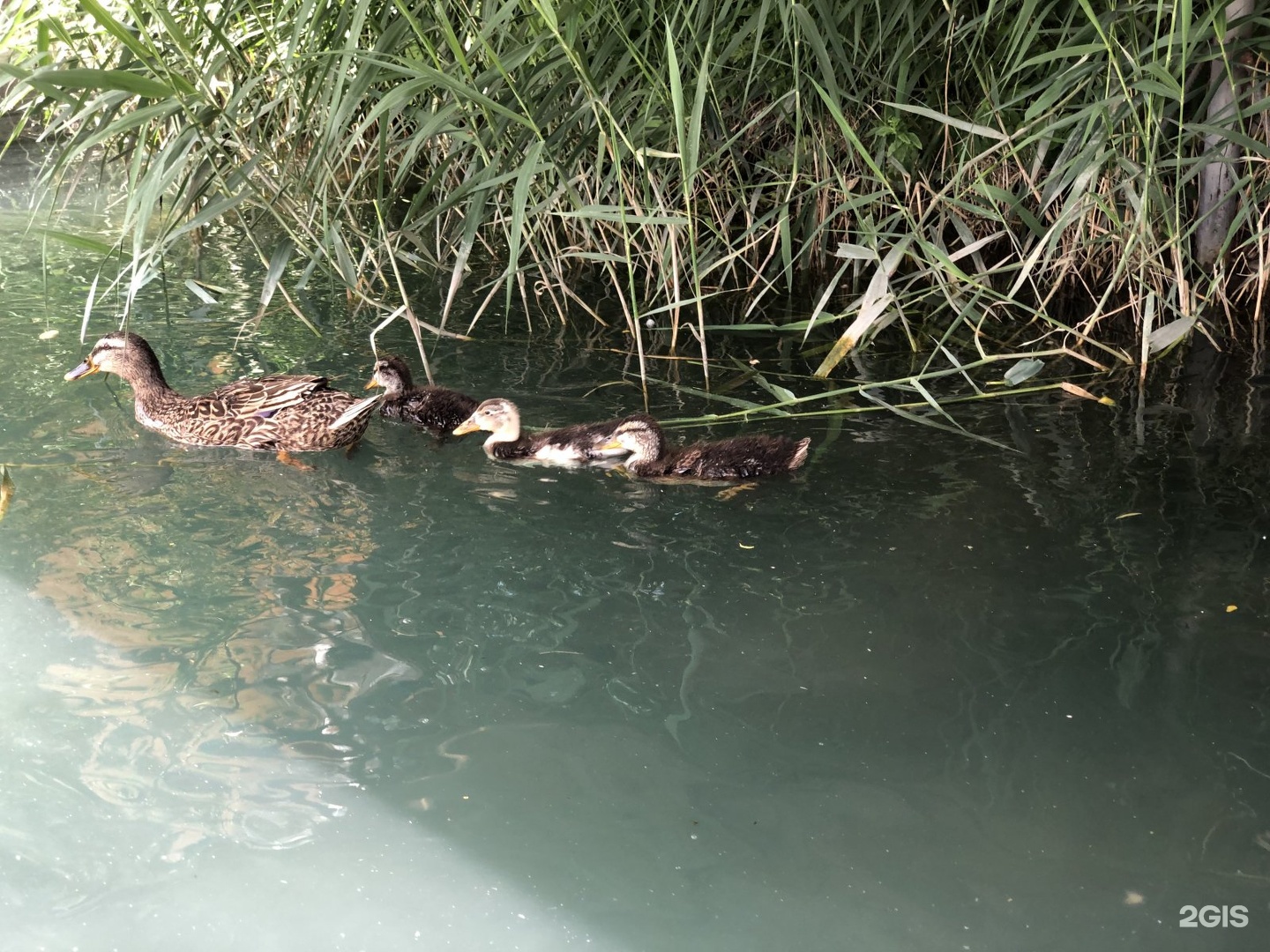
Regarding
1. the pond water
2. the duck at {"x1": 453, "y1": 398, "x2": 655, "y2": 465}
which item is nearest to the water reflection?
the pond water

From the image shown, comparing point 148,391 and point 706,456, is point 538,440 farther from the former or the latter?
point 148,391

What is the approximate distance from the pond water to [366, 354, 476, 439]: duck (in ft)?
0.49

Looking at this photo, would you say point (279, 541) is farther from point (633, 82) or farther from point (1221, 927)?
point (1221, 927)

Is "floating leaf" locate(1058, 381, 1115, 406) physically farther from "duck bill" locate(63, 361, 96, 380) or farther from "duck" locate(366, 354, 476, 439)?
"duck bill" locate(63, 361, 96, 380)

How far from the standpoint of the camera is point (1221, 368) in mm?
5176

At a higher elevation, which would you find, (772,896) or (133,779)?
(133,779)

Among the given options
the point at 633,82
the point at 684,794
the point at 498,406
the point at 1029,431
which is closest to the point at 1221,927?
the point at 684,794

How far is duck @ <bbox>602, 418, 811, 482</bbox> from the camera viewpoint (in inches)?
160

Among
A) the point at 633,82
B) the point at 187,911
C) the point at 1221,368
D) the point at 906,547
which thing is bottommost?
the point at 1221,368

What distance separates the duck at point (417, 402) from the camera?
4562mm

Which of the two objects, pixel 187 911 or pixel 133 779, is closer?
pixel 187 911

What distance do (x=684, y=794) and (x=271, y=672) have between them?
1.05 meters

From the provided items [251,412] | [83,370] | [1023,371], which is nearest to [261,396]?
[251,412]

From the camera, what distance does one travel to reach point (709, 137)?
18.5 feet
